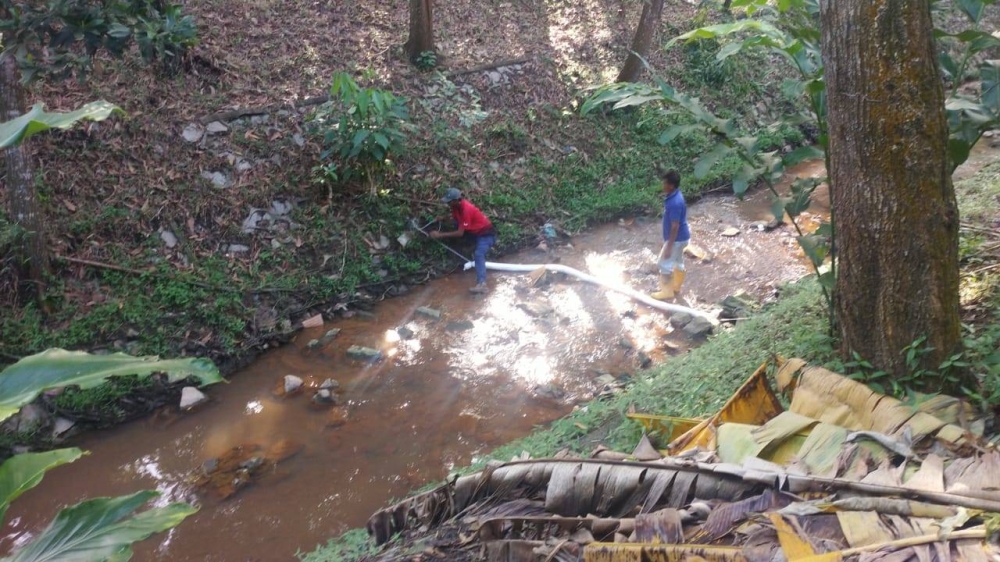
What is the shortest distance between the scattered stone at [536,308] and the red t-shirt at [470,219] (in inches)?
38.9

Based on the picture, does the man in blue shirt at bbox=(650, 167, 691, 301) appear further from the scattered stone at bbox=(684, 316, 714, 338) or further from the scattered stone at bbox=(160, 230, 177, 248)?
the scattered stone at bbox=(160, 230, 177, 248)

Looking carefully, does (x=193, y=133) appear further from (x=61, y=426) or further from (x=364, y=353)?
(x=61, y=426)

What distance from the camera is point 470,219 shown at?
23.6ft

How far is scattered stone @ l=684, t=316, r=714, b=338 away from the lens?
19.9 ft

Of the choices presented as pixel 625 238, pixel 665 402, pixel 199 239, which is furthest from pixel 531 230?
pixel 665 402

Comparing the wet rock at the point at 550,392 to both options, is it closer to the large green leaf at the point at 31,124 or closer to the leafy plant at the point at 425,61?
the large green leaf at the point at 31,124

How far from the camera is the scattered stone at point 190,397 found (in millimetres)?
5574

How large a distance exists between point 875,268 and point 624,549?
1.60 metres

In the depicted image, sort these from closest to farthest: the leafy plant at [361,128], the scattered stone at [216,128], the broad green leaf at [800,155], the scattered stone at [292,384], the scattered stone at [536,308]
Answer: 1. the broad green leaf at [800,155]
2. the scattered stone at [292,384]
3. the scattered stone at [536,308]
4. the leafy plant at [361,128]
5. the scattered stone at [216,128]

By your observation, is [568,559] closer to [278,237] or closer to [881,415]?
[881,415]

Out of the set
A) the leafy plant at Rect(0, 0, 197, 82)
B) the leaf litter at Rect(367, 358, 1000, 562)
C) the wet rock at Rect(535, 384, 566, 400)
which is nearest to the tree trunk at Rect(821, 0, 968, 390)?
the leaf litter at Rect(367, 358, 1000, 562)

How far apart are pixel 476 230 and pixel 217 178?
9.60 ft

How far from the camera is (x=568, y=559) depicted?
2.11m

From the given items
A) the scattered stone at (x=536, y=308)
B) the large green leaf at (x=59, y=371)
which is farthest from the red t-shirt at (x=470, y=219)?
the large green leaf at (x=59, y=371)
